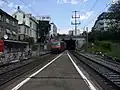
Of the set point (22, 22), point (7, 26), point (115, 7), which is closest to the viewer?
point (7, 26)

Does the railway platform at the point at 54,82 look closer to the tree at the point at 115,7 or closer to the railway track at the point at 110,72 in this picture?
the railway track at the point at 110,72

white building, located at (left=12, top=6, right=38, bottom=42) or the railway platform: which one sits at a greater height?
white building, located at (left=12, top=6, right=38, bottom=42)

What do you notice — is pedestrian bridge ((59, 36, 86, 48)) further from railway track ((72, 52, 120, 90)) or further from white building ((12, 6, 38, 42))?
railway track ((72, 52, 120, 90))

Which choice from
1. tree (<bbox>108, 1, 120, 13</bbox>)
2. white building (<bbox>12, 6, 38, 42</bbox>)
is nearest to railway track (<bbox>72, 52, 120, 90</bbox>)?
white building (<bbox>12, 6, 38, 42</bbox>)

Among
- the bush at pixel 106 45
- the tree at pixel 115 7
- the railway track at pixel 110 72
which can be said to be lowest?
the railway track at pixel 110 72

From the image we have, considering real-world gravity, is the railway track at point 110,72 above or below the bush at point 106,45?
below

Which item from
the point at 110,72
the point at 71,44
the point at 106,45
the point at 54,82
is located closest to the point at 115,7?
the point at 106,45

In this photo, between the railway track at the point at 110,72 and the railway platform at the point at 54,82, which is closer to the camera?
the railway platform at the point at 54,82

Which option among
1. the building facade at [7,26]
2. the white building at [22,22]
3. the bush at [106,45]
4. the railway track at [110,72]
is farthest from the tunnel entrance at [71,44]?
the railway track at [110,72]

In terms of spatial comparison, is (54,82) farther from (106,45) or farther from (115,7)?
(115,7)

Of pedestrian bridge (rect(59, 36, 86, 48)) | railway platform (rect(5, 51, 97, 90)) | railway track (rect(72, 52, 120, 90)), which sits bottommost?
railway track (rect(72, 52, 120, 90))

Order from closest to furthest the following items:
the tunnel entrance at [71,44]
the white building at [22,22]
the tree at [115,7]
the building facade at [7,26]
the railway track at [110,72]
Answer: the railway track at [110,72] → the building facade at [7,26] → the white building at [22,22] → the tree at [115,7] → the tunnel entrance at [71,44]

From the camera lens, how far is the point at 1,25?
6138cm

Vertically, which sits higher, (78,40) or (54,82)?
(78,40)
